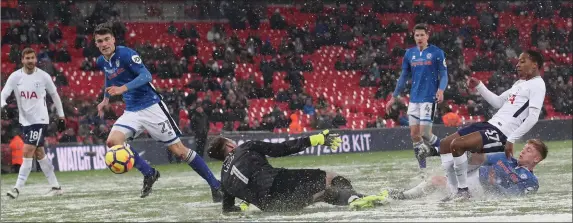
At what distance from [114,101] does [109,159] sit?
15.0 m

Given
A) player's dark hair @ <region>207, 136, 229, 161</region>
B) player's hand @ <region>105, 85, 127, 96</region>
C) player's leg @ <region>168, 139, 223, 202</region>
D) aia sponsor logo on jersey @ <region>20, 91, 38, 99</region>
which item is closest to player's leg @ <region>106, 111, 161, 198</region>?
player's leg @ <region>168, 139, 223, 202</region>

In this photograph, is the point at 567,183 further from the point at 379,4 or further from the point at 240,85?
the point at 379,4

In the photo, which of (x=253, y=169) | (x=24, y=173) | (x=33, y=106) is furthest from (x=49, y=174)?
(x=253, y=169)

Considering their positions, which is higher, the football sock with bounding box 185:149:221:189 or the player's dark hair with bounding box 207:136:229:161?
the player's dark hair with bounding box 207:136:229:161

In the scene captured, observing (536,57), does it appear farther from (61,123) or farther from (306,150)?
(306,150)

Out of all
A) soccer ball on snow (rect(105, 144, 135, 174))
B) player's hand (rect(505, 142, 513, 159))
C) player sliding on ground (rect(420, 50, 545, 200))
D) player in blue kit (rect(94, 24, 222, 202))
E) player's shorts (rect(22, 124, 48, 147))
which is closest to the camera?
player's hand (rect(505, 142, 513, 159))

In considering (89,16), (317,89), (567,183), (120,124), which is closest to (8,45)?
(89,16)

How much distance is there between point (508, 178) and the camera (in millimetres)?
10594

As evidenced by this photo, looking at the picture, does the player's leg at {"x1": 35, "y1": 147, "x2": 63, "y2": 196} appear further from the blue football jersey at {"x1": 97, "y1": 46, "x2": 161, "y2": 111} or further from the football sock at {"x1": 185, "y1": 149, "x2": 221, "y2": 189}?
the football sock at {"x1": 185, "y1": 149, "x2": 221, "y2": 189}

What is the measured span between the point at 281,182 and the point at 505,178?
2621 mm

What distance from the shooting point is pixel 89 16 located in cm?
3011

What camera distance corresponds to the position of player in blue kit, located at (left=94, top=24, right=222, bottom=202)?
451 inches

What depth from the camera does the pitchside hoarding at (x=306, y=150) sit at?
2230cm

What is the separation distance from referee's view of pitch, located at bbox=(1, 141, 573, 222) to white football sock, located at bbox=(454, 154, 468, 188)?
24cm
